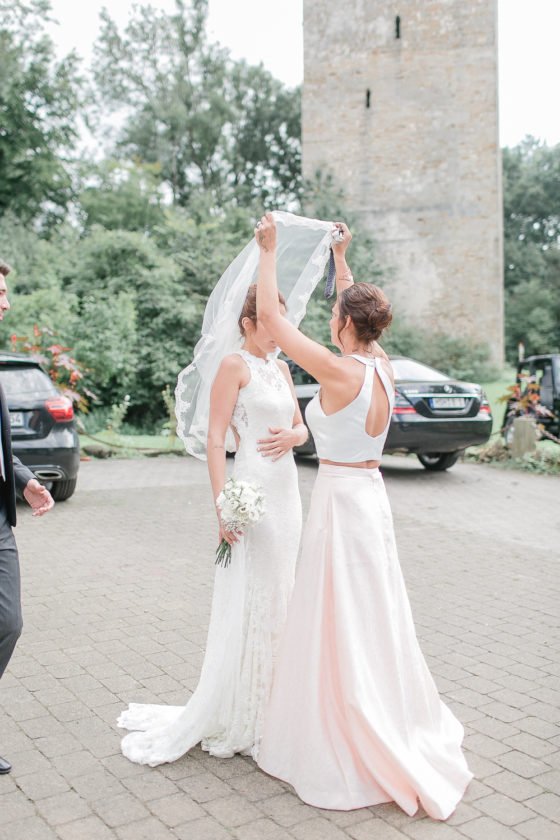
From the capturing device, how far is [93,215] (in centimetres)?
3409

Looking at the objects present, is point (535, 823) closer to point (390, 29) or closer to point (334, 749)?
point (334, 749)

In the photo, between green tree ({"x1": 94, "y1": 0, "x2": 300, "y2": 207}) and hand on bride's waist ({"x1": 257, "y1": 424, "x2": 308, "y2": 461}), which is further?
green tree ({"x1": 94, "y1": 0, "x2": 300, "y2": 207})

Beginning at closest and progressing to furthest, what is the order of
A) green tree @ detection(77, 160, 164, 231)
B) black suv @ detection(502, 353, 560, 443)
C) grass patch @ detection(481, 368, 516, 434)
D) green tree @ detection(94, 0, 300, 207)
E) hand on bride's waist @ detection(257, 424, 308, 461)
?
hand on bride's waist @ detection(257, 424, 308, 461), black suv @ detection(502, 353, 560, 443), grass patch @ detection(481, 368, 516, 434), green tree @ detection(77, 160, 164, 231), green tree @ detection(94, 0, 300, 207)

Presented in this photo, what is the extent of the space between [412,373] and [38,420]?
18.8 feet

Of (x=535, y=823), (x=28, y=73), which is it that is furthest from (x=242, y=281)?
(x=28, y=73)

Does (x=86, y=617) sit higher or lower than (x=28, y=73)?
lower

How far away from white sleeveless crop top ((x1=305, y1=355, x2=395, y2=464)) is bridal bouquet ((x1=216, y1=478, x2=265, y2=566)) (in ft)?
1.13

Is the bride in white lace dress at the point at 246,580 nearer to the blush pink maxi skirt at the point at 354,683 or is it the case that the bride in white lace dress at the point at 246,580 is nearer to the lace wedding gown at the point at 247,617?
the lace wedding gown at the point at 247,617

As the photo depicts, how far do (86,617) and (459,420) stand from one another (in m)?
7.23

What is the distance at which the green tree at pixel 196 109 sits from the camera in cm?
4259

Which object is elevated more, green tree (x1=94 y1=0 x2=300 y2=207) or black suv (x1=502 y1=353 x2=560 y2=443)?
green tree (x1=94 y1=0 x2=300 y2=207)

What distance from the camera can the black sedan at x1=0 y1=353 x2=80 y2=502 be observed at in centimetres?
891

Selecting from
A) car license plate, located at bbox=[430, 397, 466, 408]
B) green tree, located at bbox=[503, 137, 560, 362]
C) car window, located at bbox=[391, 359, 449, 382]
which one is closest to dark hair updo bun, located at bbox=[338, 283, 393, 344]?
car license plate, located at bbox=[430, 397, 466, 408]

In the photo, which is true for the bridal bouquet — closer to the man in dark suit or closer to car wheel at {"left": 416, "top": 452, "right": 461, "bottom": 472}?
the man in dark suit
